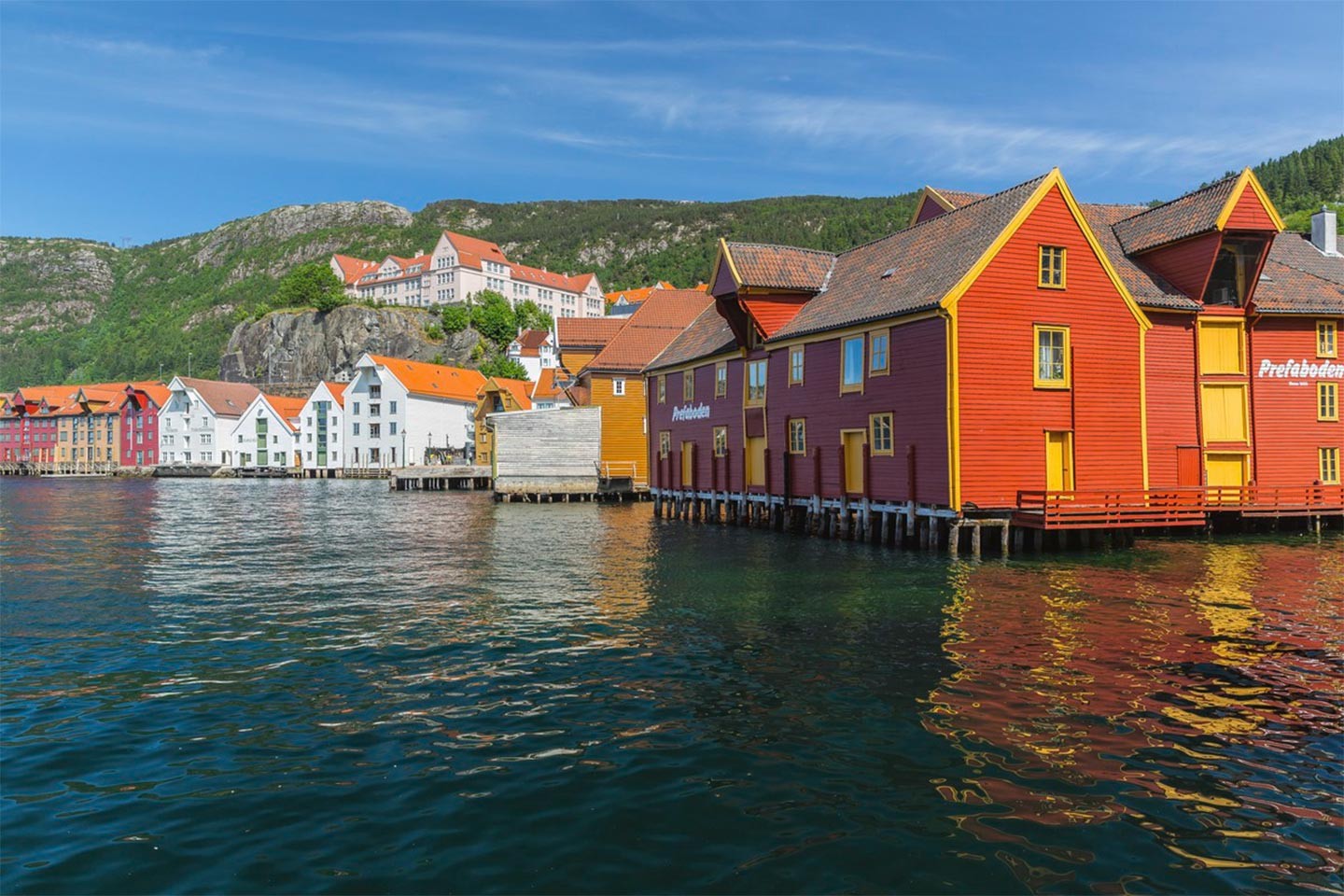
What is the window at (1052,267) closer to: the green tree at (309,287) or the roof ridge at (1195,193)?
the roof ridge at (1195,193)

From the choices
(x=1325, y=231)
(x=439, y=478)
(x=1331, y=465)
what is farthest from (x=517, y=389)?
→ (x=1331, y=465)

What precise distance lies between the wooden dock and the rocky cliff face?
5961cm

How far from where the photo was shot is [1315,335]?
3328 centimetres

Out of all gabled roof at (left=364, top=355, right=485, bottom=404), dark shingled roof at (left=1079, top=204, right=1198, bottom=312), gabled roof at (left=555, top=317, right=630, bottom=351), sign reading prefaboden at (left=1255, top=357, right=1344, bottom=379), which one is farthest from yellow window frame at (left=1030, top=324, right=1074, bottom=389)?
gabled roof at (left=364, top=355, right=485, bottom=404)

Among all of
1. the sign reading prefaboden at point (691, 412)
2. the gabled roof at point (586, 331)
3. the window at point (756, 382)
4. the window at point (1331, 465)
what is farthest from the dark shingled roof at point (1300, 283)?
the gabled roof at point (586, 331)

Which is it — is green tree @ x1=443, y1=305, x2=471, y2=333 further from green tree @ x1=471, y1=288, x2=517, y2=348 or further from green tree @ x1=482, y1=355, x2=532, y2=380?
green tree @ x1=482, y1=355, x2=532, y2=380

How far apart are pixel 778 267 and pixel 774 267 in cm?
24

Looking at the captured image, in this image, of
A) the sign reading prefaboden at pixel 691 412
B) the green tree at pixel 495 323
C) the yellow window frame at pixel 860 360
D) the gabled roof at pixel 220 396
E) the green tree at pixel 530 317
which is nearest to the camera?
the yellow window frame at pixel 860 360

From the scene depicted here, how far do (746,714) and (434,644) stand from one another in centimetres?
671

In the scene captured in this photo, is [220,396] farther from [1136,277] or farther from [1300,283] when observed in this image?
[1300,283]

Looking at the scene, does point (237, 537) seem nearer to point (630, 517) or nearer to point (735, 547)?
point (630, 517)

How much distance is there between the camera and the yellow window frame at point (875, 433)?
92.3 ft

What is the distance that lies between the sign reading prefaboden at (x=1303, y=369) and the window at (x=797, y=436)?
18347 millimetres

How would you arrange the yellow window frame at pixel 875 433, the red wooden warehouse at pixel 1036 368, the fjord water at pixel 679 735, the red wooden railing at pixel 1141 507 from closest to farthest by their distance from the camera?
the fjord water at pixel 679 735 < the red wooden railing at pixel 1141 507 < the red wooden warehouse at pixel 1036 368 < the yellow window frame at pixel 875 433
